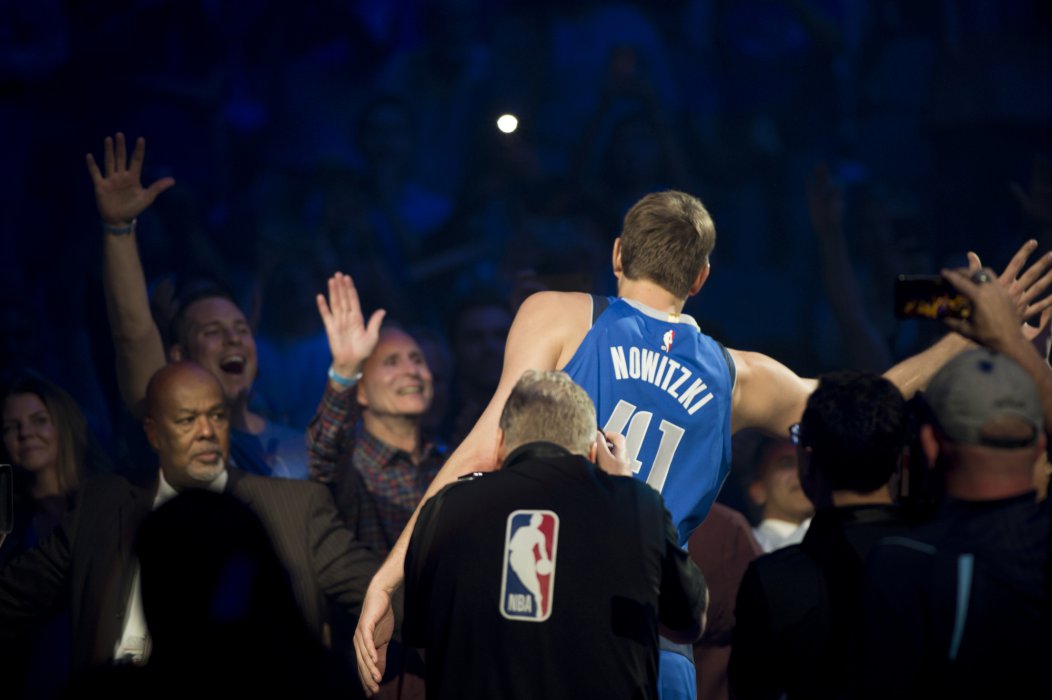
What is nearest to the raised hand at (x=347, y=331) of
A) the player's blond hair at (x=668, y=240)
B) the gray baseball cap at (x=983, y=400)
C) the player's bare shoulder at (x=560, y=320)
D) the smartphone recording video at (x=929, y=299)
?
the player's bare shoulder at (x=560, y=320)

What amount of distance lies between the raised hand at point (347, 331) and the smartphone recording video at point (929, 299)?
106 inches

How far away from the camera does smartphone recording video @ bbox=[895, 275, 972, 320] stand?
2633mm

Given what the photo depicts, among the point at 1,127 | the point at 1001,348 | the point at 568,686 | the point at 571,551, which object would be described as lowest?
the point at 568,686

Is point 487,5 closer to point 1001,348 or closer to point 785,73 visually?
point 785,73

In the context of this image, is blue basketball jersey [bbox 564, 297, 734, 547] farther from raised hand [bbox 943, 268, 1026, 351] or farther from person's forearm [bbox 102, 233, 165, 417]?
person's forearm [bbox 102, 233, 165, 417]

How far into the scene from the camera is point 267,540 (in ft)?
14.2

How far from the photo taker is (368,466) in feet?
17.0

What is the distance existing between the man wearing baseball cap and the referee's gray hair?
736 millimetres

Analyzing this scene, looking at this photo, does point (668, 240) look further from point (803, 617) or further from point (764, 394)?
point (803, 617)

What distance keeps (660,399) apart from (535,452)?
60 centimetres

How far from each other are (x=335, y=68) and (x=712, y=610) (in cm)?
408

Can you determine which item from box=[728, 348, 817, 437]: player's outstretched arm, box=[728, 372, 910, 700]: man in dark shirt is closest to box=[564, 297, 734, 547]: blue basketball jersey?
box=[728, 348, 817, 437]: player's outstretched arm

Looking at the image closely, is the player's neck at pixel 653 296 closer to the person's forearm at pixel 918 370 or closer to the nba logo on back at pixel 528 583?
the person's forearm at pixel 918 370

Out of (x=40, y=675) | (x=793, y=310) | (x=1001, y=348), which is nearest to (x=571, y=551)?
(x=1001, y=348)
